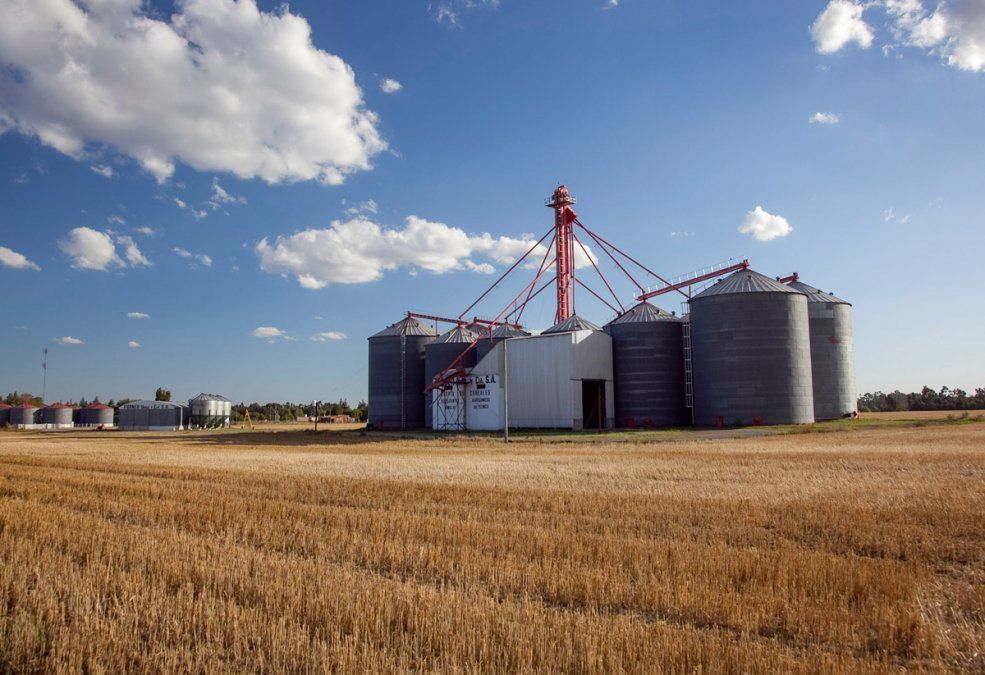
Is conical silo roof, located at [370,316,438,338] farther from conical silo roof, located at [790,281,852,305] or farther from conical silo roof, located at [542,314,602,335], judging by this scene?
conical silo roof, located at [790,281,852,305]

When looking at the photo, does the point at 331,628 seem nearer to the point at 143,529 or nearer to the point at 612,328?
the point at 143,529

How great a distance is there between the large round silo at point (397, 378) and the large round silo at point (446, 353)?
3.54 meters

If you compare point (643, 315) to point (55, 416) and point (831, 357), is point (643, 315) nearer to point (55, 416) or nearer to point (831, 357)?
point (831, 357)

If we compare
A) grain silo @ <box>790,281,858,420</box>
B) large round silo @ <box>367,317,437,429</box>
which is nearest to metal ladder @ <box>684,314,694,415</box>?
grain silo @ <box>790,281,858,420</box>

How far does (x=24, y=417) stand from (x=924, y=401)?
555ft

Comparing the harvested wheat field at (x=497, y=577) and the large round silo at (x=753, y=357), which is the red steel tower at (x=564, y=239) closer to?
the large round silo at (x=753, y=357)

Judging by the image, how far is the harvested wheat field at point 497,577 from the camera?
6164mm

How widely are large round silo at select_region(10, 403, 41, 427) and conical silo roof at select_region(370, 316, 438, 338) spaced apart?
3522 inches

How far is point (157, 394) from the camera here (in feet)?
560

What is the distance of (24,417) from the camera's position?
131750 millimetres

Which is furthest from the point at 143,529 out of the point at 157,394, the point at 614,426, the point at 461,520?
the point at 157,394

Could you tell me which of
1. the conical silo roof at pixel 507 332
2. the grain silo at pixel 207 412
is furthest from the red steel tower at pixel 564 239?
the grain silo at pixel 207 412

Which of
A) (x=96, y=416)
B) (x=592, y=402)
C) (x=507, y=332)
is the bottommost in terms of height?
(x=96, y=416)

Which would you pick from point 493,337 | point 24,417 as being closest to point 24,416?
point 24,417
